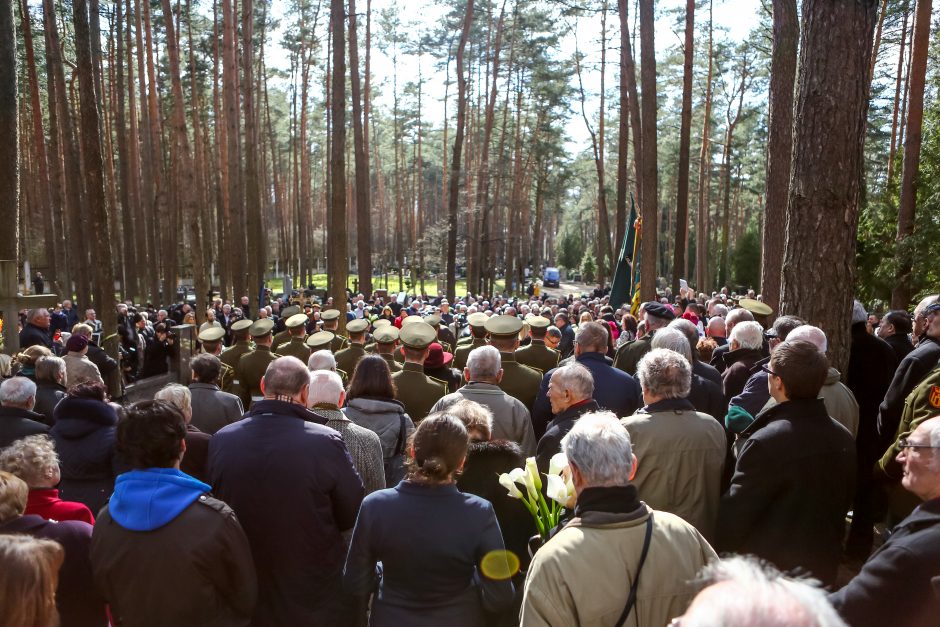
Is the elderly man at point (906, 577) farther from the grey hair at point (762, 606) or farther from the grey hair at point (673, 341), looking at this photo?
the grey hair at point (673, 341)

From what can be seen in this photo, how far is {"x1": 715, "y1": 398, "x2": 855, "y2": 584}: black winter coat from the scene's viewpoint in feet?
11.4

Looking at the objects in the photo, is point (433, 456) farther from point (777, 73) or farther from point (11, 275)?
point (777, 73)

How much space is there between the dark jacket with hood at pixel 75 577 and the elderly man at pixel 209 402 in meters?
2.27

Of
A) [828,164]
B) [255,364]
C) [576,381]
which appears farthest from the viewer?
[255,364]

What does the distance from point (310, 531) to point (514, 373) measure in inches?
127

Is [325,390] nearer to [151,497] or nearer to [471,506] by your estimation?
[151,497]

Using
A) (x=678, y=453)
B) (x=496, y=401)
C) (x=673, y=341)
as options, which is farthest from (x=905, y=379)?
(x=496, y=401)

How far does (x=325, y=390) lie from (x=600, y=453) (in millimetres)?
2212

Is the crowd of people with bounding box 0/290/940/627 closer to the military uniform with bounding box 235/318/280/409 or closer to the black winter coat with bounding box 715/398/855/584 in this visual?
the black winter coat with bounding box 715/398/855/584

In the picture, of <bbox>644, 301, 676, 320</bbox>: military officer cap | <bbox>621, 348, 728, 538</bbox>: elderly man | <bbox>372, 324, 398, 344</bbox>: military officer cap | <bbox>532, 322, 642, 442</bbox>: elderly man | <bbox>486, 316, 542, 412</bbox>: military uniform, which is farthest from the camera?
<bbox>372, 324, 398, 344</bbox>: military officer cap

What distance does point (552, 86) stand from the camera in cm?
3769

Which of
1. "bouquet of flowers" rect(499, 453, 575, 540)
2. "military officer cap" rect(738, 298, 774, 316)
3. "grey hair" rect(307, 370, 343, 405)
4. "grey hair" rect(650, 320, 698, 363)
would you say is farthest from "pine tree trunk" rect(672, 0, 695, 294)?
"bouquet of flowers" rect(499, 453, 575, 540)

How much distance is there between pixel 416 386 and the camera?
6320mm

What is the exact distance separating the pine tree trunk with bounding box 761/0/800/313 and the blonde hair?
954 centimetres
